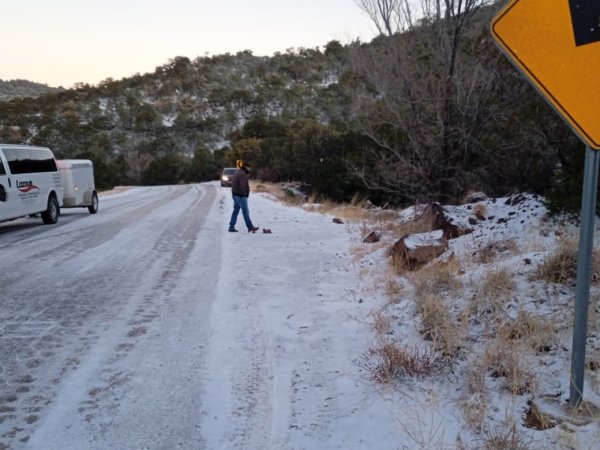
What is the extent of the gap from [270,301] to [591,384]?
3462 millimetres

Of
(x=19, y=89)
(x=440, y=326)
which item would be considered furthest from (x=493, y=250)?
(x=19, y=89)

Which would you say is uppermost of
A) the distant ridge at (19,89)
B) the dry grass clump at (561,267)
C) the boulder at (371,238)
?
the distant ridge at (19,89)

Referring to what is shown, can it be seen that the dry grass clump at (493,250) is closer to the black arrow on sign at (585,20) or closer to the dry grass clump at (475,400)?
the dry grass clump at (475,400)

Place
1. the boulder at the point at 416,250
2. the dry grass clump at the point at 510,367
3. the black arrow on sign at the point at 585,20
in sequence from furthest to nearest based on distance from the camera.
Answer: the boulder at the point at 416,250
the dry grass clump at the point at 510,367
the black arrow on sign at the point at 585,20

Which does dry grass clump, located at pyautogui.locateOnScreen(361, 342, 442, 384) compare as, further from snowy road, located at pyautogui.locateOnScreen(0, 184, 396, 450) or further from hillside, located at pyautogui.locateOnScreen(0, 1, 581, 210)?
hillside, located at pyautogui.locateOnScreen(0, 1, 581, 210)

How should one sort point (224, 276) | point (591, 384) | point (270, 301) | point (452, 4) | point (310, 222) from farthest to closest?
point (310, 222)
point (452, 4)
point (224, 276)
point (270, 301)
point (591, 384)

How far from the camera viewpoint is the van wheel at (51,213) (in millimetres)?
13117

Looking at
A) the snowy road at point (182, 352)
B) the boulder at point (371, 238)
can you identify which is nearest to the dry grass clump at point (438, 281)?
the snowy road at point (182, 352)

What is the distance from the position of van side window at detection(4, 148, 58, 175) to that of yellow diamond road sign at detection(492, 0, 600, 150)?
39.6ft

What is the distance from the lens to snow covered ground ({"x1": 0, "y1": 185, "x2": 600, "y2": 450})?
2855 millimetres

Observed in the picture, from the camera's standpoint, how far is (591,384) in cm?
300

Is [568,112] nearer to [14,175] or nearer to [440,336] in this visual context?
[440,336]

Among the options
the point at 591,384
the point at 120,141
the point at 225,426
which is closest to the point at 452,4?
the point at 591,384

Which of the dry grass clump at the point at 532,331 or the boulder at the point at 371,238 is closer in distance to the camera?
the dry grass clump at the point at 532,331
